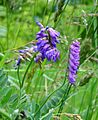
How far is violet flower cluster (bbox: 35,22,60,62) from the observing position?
4.16ft

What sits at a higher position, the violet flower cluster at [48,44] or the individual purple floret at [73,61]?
the violet flower cluster at [48,44]

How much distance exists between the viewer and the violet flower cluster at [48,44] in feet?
4.16

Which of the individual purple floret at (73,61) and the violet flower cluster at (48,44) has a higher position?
the violet flower cluster at (48,44)

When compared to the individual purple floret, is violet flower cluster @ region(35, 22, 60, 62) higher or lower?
higher

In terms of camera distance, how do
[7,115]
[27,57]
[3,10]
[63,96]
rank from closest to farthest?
[7,115] → [27,57] → [63,96] → [3,10]

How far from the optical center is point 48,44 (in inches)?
50.6

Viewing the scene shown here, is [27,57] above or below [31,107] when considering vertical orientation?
above

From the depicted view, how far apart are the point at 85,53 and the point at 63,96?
180mm

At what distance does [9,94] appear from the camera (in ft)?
4.60

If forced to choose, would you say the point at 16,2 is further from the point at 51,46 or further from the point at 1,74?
the point at 51,46

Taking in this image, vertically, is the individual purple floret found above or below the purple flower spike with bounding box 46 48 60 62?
below

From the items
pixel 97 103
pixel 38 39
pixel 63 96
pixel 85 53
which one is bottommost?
pixel 97 103

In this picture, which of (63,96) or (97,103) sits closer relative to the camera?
(63,96)

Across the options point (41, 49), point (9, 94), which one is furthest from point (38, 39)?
point (9, 94)
